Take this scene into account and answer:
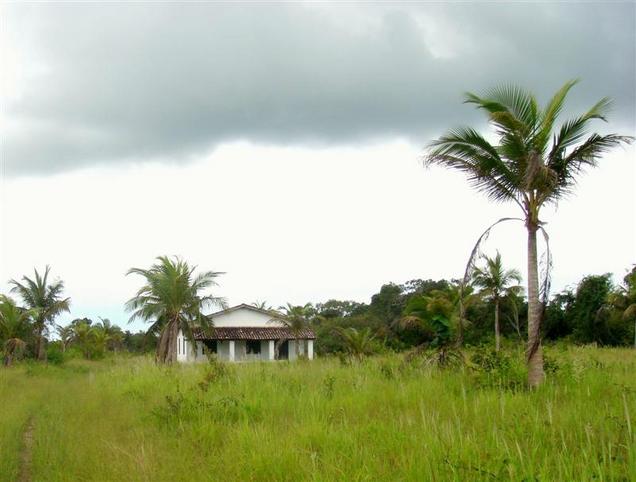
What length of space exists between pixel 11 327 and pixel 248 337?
1587 centimetres

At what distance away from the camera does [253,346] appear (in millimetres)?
48375

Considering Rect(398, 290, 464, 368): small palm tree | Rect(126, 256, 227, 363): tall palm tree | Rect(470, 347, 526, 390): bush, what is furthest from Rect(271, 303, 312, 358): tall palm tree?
Rect(470, 347, 526, 390): bush

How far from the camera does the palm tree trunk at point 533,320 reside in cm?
1052

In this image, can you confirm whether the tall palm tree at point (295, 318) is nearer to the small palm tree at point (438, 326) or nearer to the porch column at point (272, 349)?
the porch column at point (272, 349)

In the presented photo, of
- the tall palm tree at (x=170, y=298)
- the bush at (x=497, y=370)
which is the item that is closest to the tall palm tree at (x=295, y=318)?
the tall palm tree at (x=170, y=298)

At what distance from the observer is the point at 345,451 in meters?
6.59

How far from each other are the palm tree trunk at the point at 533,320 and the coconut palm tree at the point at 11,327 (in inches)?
1260

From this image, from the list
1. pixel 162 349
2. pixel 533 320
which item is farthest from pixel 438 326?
pixel 162 349

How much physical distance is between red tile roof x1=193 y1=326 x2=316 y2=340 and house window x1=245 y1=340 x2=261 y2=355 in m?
1.21

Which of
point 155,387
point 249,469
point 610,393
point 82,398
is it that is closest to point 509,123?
point 610,393

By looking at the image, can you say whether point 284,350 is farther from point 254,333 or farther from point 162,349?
point 162,349

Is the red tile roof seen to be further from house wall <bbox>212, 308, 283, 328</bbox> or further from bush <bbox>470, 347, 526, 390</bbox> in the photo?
bush <bbox>470, 347, 526, 390</bbox>

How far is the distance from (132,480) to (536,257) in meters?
7.47

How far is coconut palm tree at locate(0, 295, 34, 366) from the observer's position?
35375 millimetres
